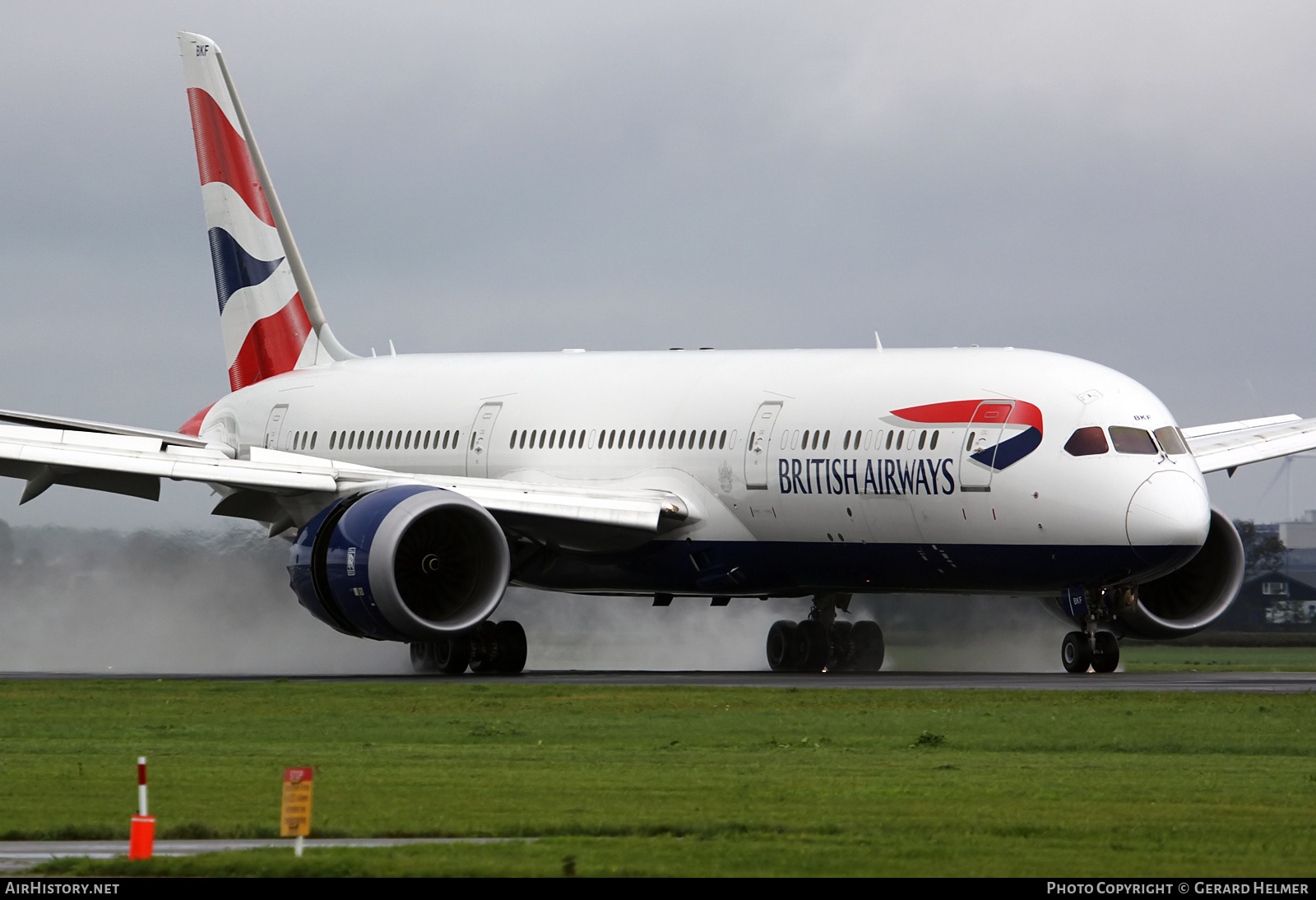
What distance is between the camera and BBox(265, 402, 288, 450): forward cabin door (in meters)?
42.7

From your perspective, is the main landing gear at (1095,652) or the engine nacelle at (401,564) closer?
the engine nacelle at (401,564)

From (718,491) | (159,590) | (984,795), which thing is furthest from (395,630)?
(984,795)

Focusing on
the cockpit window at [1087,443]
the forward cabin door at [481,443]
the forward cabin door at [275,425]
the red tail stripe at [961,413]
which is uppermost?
the forward cabin door at [275,425]

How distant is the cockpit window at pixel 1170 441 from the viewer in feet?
103

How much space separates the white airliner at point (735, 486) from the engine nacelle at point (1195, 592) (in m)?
0.04

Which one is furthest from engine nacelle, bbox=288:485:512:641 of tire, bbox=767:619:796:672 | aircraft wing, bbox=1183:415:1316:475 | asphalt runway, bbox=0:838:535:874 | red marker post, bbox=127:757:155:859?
red marker post, bbox=127:757:155:859

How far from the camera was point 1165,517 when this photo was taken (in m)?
30.3

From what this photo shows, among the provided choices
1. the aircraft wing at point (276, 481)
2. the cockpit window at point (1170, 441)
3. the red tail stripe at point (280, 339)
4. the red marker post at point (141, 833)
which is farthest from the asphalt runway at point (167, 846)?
the red tail stripe at point (280, 339)

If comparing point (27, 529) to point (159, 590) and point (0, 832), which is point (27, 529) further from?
point (0, 832)

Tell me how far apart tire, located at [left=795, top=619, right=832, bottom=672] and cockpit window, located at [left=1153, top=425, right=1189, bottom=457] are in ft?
26.1

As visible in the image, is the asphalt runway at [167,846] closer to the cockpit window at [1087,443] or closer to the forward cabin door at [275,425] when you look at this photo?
the cockpit window at [1087,443]

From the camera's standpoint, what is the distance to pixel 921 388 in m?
32.9

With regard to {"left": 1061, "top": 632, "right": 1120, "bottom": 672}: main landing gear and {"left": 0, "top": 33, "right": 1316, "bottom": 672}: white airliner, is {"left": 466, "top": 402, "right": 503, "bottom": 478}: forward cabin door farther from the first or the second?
{"left": 1061, "top": 632, "right": 1120, "bottom": 672}: main landing gear

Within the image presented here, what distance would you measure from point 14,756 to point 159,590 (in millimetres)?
21678
